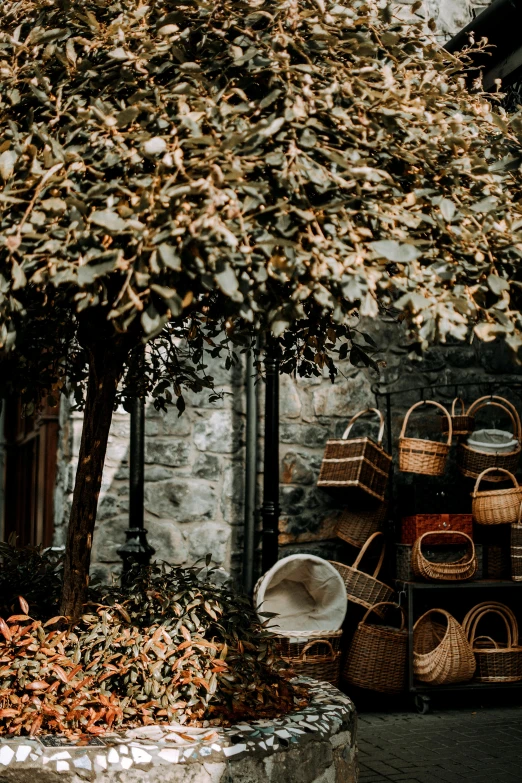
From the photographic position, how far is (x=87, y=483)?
308cm

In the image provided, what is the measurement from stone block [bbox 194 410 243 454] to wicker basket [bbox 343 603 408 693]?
53.9 inches

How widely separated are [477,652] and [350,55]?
4164 millimetres

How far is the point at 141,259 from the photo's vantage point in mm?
1939

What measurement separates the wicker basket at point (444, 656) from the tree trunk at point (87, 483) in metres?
2.91

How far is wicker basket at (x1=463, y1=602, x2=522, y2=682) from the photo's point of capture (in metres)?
5.55

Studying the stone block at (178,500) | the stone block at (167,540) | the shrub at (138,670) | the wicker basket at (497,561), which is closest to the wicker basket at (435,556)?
the wicker basket at (497,561)

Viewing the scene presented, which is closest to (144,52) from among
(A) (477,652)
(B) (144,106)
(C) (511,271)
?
(B) (144,106)

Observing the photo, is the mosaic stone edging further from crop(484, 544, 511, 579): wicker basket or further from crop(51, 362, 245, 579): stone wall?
crop(484, 544, 511, 579): wicker basket

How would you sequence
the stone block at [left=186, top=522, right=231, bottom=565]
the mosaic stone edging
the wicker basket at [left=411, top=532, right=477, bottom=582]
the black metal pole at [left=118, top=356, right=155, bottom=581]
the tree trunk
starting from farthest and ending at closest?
the stone block at [left=186, top=522, right=231, bottom=565]
the wicker basket at [left=411, top=532, right=477, bottom=582]
the black metal pole at [left=118, top=356, right=155, bottom=581]
the tree trunk
the mosaic stone edging

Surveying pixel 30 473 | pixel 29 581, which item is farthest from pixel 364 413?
pixel 29 581

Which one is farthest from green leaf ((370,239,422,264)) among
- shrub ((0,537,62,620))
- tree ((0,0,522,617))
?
shrub ((0,537,62,620))

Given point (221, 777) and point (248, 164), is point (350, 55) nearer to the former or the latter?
point (248, 164)

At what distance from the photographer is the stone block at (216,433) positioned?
5711 mm

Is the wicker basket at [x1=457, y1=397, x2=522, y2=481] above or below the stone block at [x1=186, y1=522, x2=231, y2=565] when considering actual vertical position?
above
